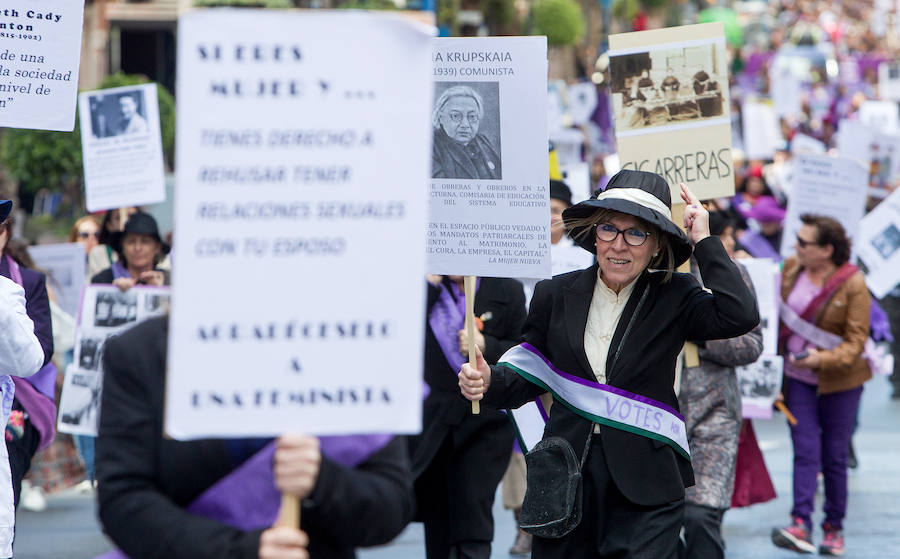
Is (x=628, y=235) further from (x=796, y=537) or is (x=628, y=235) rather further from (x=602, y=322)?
(x=796, y=537)

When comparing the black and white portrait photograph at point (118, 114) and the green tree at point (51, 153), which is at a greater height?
the green tree at point (51, 153)

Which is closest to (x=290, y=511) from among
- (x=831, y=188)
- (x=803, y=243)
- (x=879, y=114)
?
(x=803, y=243)

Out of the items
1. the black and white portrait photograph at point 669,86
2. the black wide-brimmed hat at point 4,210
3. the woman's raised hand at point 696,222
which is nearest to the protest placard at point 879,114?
the black and white portrait photograph at point 669,86

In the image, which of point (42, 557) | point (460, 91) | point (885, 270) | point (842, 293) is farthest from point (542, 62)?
point (885, 270)

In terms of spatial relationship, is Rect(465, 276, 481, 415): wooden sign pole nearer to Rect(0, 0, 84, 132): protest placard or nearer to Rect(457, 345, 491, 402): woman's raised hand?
Rect(457, 345, 491, 402): woman's raised hand

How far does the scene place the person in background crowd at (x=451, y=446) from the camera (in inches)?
257

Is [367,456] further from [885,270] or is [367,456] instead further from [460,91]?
[885,270]

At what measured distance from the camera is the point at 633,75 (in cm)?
657

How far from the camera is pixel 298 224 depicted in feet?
9.63

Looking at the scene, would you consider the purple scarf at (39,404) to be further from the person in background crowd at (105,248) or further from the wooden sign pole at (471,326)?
the person in background crowd at (105,248)

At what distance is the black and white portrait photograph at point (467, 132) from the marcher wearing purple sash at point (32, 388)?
162 centimetres

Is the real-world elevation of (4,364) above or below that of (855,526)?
above

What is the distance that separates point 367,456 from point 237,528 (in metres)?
0.32

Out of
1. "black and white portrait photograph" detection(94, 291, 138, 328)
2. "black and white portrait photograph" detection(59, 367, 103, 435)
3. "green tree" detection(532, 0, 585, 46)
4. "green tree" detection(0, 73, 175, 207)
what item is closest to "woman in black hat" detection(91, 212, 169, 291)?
"black and white portrait photograph" detection(94, 291, 138, 328)
